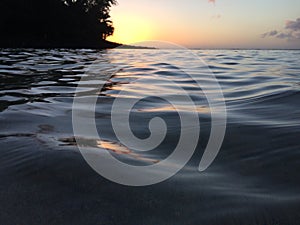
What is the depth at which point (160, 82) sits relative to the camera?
18.8 ft

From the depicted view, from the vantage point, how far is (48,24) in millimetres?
38812

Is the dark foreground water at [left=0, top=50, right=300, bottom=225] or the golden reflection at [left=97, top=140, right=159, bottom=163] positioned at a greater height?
the dark foreground water at [left=0, top=50, right=300, bottom=225]

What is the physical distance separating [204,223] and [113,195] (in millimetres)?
477

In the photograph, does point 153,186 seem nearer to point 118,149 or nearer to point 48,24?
point 118,149

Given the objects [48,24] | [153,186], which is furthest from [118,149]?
[48,24]

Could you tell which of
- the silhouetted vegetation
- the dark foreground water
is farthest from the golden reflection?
the silhouetted vegetation

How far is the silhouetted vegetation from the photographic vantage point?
33.0 meters

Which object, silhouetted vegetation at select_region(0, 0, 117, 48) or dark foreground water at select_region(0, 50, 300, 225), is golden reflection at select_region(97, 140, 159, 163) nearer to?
dark foreground water at select_region(0, 50, 300, 225)

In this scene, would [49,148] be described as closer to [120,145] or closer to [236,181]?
[120,145]

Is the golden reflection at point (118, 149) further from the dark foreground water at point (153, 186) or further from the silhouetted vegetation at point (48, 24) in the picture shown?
the silhouetted vegetation at point (48, 24)

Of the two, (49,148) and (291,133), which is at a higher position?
(291,133)

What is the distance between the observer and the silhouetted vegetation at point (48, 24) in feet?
108

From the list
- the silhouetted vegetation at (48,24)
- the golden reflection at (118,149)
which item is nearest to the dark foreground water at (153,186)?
the golden reflection at (118,149)

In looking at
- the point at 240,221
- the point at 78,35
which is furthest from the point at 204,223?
the point at 78,35
